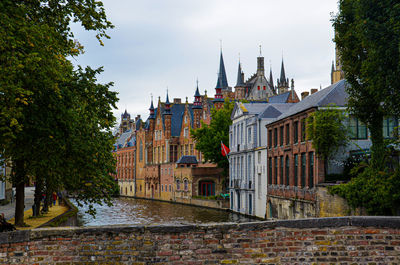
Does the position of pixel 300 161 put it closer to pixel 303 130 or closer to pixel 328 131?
pixel 303 130

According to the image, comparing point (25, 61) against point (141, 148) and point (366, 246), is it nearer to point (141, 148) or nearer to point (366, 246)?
point (366, 246)

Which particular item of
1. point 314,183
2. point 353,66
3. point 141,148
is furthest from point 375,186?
point 141,148

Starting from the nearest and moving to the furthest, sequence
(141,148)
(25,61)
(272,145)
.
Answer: (25,61) < (272,145) < (141,148)

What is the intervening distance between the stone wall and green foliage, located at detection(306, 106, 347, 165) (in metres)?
23.4

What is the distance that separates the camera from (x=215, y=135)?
6125 cm

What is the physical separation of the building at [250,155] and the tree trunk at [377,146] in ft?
63.9

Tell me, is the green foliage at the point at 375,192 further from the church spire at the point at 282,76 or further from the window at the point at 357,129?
the church spire at the point at 282,76

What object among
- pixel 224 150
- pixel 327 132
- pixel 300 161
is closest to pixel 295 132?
pixel 300 161

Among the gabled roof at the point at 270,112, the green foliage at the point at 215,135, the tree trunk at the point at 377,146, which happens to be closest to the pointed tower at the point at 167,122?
the green foliage at the point at 215,135

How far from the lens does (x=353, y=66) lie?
84.8ft

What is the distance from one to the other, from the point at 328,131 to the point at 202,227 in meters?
24.6

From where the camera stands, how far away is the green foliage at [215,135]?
60875 millimetres

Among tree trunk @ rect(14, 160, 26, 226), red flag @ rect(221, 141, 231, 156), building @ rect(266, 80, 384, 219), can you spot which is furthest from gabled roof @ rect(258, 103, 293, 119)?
tree trunk @ rect(14, 160, 26, 226)

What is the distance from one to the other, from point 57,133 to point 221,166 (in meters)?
47.4
